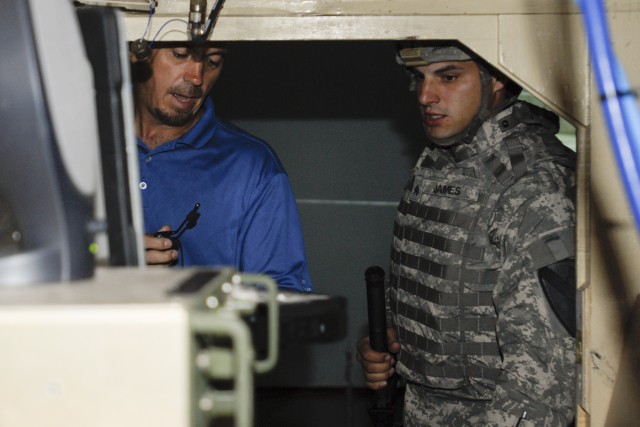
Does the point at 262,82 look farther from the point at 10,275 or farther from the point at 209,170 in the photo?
the point at 10,275

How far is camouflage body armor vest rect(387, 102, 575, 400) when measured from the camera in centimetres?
299

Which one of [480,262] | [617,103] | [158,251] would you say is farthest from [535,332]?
[617,103]

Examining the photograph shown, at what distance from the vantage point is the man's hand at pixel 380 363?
3.37 m

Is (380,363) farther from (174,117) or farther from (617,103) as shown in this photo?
(617,103)

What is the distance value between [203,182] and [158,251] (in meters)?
0.46

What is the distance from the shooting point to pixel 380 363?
3.37 m

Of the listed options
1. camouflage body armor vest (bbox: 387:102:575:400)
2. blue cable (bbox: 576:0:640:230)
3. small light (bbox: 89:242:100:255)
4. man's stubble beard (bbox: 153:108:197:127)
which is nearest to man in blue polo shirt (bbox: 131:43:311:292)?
man's stubble beard (bbox: 153:108:197:127)

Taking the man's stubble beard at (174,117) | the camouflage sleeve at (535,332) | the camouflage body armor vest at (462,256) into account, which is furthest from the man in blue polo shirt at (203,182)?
the camouflage sleeve at (535,332)

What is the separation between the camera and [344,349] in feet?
19.6

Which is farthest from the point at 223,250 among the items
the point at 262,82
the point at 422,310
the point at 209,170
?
the point at 262,82

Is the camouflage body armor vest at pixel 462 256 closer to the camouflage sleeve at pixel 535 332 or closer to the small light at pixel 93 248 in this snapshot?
the camouflage sleeve at pixel 535 332

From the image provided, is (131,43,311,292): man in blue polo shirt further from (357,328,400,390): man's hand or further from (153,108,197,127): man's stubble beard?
(357,328,400,390): man's hand

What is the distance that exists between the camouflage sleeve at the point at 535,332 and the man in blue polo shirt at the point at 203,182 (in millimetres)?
716

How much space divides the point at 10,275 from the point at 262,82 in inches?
183
